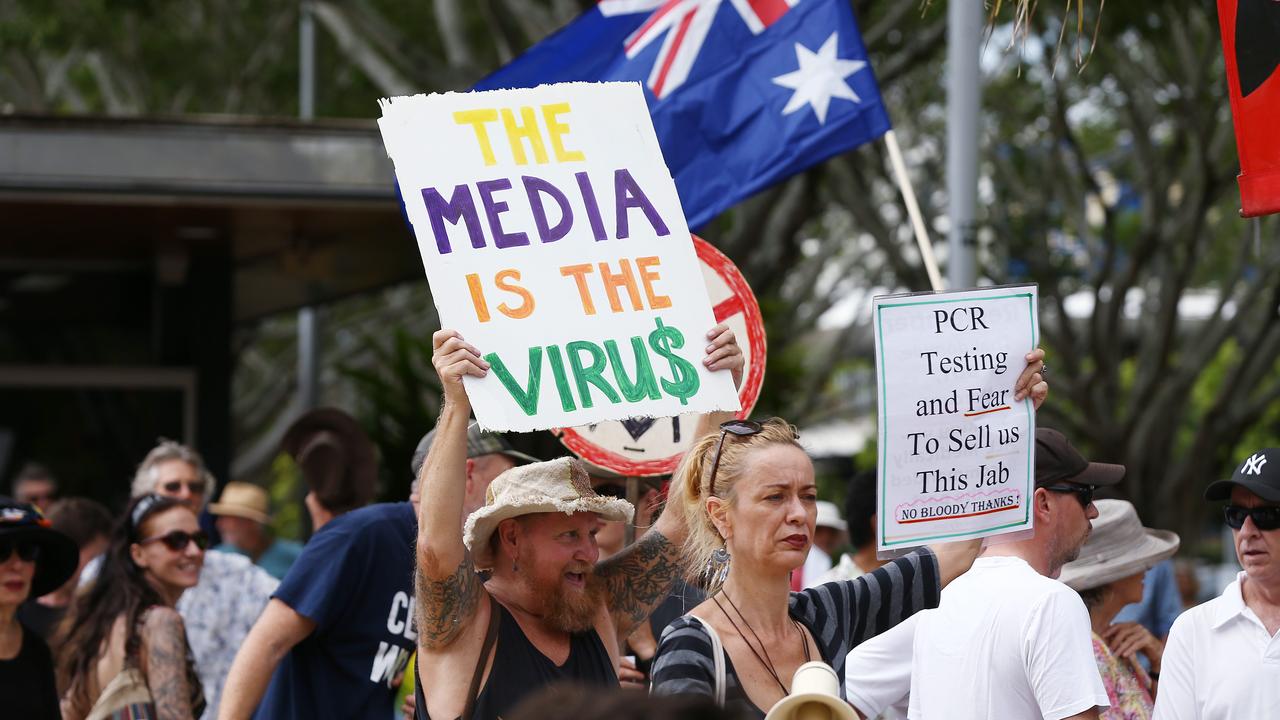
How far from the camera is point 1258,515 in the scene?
16.4ft

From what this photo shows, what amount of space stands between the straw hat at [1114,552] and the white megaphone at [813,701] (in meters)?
2.48

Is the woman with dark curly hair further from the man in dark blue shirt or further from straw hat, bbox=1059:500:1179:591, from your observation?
straw hat, bbox=1059:500:1179:591

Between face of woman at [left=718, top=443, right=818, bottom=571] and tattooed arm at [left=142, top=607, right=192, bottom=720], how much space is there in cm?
268

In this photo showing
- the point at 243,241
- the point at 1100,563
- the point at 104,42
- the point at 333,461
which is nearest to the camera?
the point at 1100,563

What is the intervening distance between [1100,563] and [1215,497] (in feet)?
2.16

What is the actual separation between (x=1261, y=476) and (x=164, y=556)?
153 inches

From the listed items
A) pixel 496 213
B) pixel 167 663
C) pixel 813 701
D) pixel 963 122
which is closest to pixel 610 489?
pixel 167 663

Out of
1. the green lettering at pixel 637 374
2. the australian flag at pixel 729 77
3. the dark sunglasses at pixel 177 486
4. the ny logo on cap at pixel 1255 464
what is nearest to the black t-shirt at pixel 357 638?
the green lettering at pixel 637 374

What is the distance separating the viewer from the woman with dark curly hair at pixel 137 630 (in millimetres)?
6223

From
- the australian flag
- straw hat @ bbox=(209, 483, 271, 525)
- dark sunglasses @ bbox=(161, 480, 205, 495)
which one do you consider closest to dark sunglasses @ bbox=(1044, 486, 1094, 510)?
the australian flag

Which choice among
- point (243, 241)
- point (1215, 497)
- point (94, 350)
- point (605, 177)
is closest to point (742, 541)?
point (605, 177)

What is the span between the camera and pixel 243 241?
1385cm

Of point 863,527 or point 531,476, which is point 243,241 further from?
point 531,476

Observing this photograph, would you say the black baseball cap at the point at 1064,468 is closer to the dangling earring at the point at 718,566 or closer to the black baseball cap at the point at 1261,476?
the black baseball cap at the point at 1261,476
